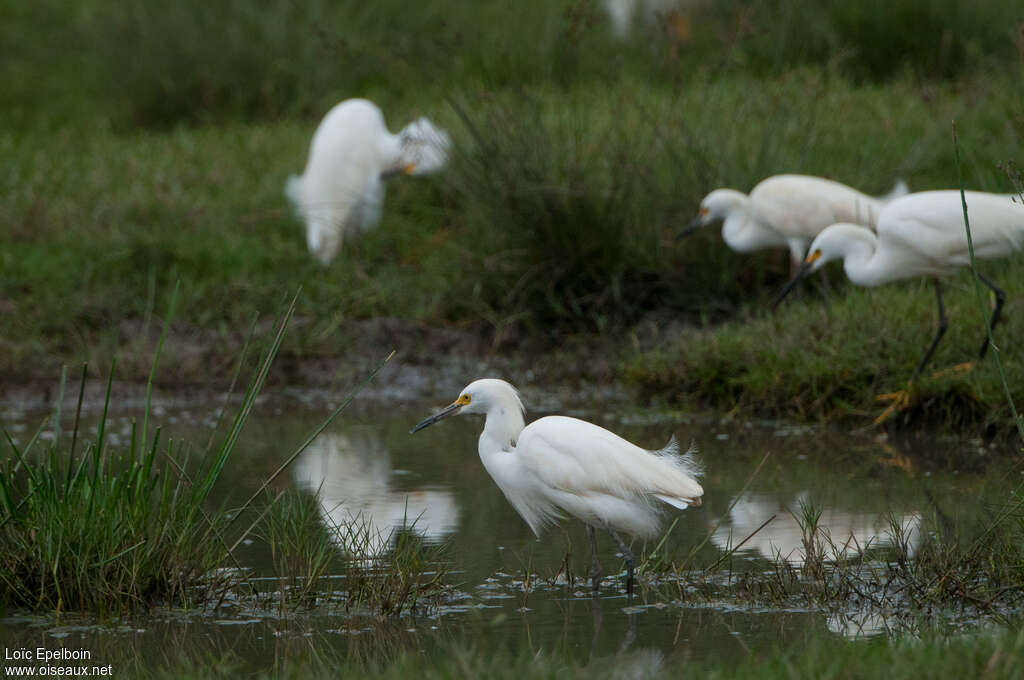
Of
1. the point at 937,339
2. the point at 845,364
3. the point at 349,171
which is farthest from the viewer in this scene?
the point at 349,171

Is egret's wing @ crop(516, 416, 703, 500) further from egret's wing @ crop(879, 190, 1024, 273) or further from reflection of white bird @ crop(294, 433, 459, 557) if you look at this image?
egret's wing @ crop(879, 190, 1024, 273)

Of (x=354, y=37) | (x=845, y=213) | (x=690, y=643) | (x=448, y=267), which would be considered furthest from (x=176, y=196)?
(x=690, y=643)

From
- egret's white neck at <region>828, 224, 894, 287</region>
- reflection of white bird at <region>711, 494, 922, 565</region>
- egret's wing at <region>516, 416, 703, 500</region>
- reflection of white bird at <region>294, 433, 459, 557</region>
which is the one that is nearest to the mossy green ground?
egret's white neck at <region>828, 224, 894, 287</region>

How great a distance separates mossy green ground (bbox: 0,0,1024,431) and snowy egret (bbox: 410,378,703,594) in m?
2.36

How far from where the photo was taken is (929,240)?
6383mm

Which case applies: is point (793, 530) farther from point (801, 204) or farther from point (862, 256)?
point (801, 204)

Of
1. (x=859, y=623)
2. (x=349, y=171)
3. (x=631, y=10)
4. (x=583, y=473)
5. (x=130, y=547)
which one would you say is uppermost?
(x=631, y=10)

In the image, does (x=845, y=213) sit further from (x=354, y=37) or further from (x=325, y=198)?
(x=354, y=37)

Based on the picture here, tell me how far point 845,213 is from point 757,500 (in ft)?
9.12

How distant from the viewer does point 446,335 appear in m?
8.31

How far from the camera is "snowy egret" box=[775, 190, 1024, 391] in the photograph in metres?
6.28

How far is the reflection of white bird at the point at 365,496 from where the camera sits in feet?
15.8

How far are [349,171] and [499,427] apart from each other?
17.6ft

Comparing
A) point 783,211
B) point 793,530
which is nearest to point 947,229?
point 783,211
